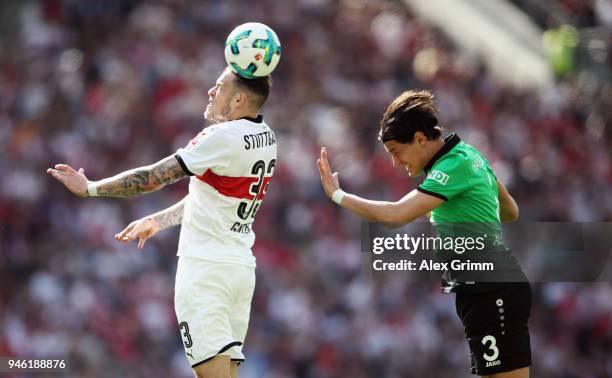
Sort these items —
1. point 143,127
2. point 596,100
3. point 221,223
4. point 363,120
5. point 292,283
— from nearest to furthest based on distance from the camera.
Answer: point 221,223 → point 292,283 → point 143,127 → point 363,120 → point 596,100

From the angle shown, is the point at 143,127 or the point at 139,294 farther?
the point at 143,127

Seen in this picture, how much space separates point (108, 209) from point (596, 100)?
→ 8.47 m

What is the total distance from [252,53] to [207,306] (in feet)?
4.93

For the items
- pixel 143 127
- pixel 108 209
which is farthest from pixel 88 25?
pixel 108 209

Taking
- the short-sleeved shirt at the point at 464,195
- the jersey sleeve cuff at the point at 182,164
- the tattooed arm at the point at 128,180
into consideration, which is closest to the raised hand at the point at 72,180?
the tattooed arm at the point at 128,180

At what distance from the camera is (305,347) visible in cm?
1421

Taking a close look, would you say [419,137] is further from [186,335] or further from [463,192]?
[186,335]

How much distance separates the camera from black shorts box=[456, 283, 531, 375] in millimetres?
6496

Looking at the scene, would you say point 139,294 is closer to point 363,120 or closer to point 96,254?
point 96,254

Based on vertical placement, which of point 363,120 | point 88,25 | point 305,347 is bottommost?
point 305,347

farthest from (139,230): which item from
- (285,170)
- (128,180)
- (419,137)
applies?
(285,170)

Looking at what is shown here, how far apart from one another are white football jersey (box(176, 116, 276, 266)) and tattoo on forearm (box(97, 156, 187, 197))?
0.06m

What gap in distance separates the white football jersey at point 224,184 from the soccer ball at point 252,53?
296 mm

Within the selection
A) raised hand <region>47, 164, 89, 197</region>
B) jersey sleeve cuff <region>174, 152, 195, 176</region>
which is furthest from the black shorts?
raised hand <region>47, 164, 89, 197</region>
